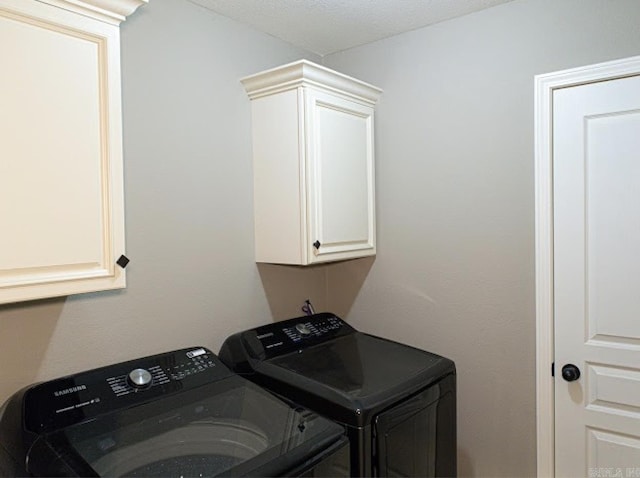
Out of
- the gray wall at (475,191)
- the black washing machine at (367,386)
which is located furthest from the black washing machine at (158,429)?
the gray wall at (475,191)

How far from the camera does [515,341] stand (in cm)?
201

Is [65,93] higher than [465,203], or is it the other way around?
[65,93]

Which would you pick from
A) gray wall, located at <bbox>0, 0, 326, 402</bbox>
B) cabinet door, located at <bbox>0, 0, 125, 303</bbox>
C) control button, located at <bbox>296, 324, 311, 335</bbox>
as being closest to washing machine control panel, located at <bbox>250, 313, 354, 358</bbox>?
control button, located at <bbox>296, 324, 311, 335</bbox>

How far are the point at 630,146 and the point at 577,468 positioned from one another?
1268 millimetres

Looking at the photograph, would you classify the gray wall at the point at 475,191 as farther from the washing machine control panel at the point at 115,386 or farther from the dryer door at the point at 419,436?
the washing machine control panel at the point at 115,386

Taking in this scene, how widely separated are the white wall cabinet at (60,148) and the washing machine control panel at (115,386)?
1.14ft

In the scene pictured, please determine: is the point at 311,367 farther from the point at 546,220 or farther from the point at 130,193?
the point at 546,220

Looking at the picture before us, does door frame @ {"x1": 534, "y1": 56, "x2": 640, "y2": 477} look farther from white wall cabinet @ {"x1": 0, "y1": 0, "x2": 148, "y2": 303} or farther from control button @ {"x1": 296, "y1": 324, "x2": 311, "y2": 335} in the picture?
white wall cabinet @ {"x1": 0, "y1": 0, "x2": 148, "y2": 303}

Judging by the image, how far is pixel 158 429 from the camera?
1.35 meters

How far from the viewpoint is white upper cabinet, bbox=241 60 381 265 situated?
77.6 inches

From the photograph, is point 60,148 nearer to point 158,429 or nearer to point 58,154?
point 58,154

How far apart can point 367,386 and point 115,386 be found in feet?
2.69

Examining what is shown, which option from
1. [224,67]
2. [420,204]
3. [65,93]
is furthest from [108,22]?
[420,204]

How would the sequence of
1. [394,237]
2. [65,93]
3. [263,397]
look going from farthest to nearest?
[394,237], [263,397], [65,93]
